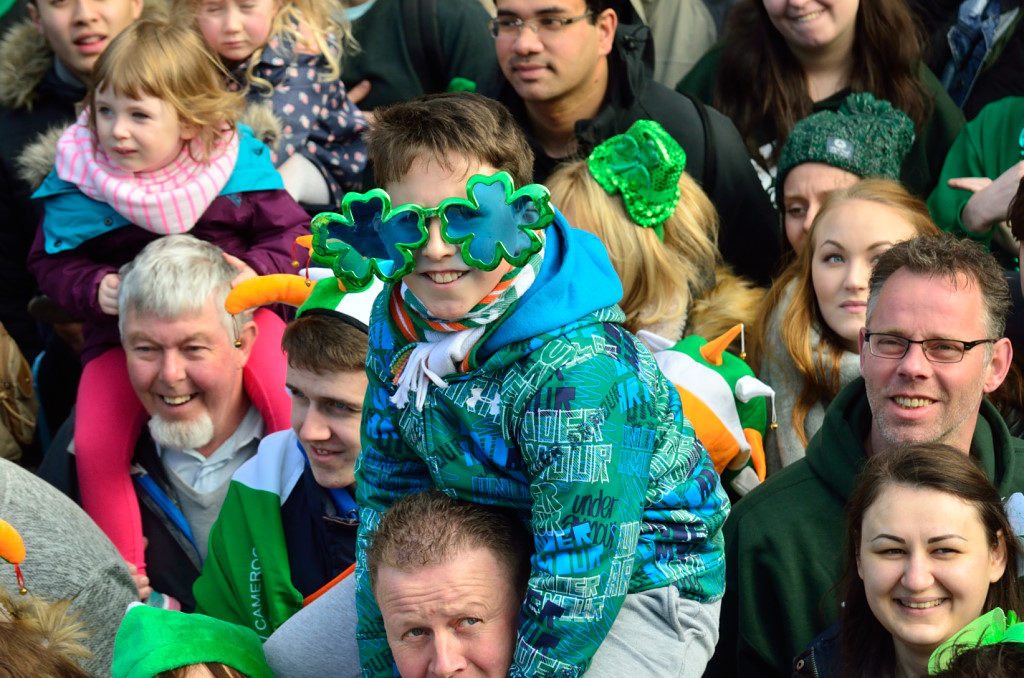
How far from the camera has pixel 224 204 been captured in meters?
5.00

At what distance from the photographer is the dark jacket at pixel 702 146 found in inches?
209

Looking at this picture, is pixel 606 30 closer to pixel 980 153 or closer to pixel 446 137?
pixel 980 153

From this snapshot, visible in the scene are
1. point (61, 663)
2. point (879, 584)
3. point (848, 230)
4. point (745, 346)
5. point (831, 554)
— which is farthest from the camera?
point (745, 346)

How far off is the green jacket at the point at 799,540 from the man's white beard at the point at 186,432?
1678mm

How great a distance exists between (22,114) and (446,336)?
10.4 ft

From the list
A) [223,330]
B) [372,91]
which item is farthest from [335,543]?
[372,91]

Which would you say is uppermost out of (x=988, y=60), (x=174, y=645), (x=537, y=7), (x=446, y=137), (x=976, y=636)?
(x=988, y=60)

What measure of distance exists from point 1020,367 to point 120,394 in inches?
110

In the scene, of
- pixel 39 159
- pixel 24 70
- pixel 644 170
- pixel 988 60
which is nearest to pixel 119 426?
pixel 39 159

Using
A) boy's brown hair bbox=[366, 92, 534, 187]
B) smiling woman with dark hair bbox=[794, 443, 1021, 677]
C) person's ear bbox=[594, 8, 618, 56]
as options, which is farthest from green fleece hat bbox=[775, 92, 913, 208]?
boy's brown hair bbox=[366, 92, 534, 187]

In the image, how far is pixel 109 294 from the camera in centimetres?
477

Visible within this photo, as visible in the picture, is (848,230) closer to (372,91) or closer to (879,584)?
(879,584)

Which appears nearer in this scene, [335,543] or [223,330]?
[335,543]

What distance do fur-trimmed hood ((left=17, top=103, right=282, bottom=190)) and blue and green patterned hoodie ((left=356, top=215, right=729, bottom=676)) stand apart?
2.10 m
